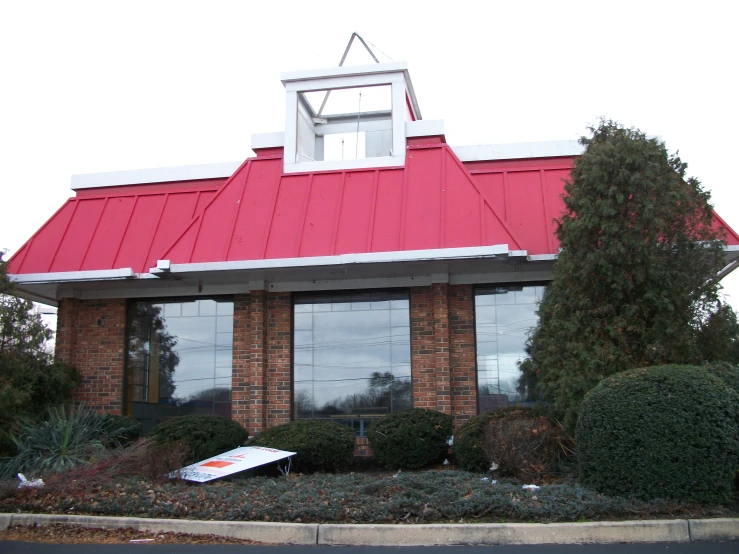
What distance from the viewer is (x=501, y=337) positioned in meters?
12.5

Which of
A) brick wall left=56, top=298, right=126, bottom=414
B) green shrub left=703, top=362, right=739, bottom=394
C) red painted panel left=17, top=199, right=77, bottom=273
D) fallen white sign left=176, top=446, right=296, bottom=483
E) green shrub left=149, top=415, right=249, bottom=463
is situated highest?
red painted panel left=17, top=199, right=77, bottom=273

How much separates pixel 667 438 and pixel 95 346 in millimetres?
10046

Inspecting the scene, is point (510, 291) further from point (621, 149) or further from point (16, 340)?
point (16, 340)

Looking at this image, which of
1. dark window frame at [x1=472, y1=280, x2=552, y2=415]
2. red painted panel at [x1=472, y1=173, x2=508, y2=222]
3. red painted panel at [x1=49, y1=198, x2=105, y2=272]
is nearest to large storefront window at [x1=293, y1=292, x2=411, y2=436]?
dark window frame at [x1=472, y1=280, x2=552, y2=415]

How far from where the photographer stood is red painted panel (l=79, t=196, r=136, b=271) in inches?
515

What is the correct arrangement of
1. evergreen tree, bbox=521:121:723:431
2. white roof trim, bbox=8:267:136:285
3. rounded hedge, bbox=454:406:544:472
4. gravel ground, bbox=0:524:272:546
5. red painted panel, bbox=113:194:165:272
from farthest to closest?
red painted panel, bbox=113:194:165:272
white roof trim, bbox=8:267:136:285
rounded hedge, bbox=454:406:544:472
evergreen tree, bbox=521:121:723:431
gravel ground, bbox=0:524:272:546

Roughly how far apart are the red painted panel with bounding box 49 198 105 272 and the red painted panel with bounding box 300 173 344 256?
4273mm

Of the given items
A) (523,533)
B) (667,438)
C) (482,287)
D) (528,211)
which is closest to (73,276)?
(482,287)

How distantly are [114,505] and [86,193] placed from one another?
8.46 meters

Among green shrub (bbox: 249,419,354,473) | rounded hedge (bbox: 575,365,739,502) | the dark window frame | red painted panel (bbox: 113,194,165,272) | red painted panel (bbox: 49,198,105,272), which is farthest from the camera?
red painted panel (bbox: 49,198,105,272)

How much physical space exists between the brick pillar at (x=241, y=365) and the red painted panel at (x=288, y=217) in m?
1.54

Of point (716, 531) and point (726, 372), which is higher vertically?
point (726, 372)

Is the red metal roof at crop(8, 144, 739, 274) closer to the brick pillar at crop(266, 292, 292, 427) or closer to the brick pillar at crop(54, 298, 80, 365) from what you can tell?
the brick pillar at crop(54, 298, 80, 365)

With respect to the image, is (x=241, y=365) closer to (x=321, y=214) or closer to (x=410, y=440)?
(x=321, y=214)
